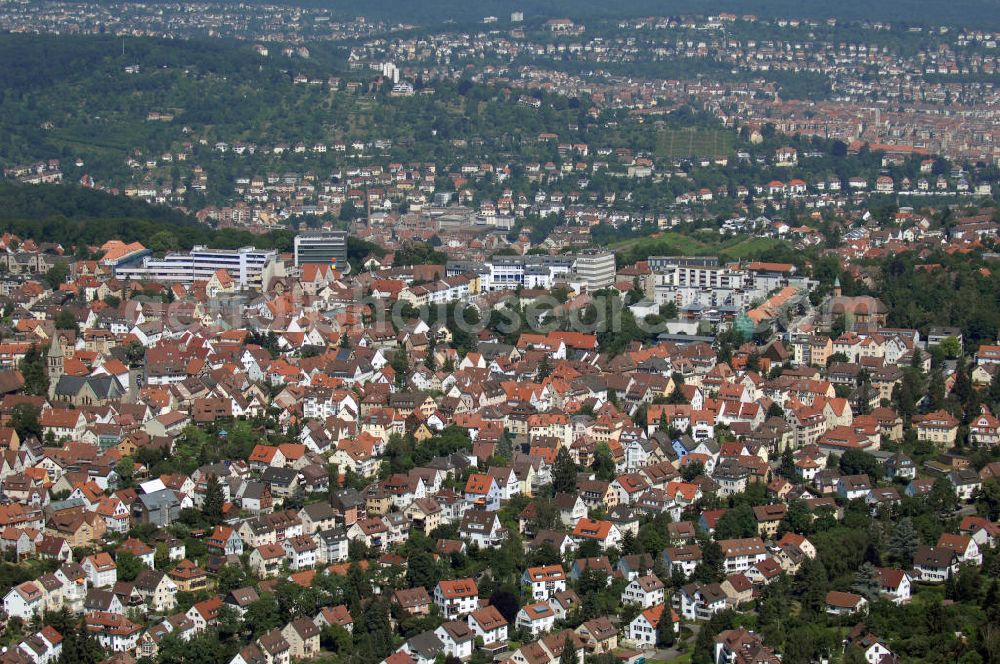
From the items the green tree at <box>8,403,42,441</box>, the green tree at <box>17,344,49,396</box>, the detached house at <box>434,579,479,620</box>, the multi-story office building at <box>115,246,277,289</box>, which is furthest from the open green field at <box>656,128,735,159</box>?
the detached house at <box>434,579,479,620</box>

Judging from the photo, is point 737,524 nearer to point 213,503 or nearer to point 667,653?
point 667,653

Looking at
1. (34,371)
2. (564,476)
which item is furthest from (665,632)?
(34,371)

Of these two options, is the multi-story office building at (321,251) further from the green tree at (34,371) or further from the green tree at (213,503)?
the green tree at (213,503)

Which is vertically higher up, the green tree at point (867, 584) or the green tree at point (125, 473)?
the green tree at point (125, 473)

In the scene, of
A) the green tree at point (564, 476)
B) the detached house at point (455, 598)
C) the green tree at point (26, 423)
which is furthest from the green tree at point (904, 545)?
the green tree at point (26, 423)

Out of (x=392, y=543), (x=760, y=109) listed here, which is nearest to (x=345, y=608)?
(x=392, y=543)

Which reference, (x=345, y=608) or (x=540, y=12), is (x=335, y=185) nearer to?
(x=345, y=608)

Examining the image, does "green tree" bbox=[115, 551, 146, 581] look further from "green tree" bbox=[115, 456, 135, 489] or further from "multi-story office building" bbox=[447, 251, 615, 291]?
"multi-story office building" bbox=[447, 251, 615, 291]
